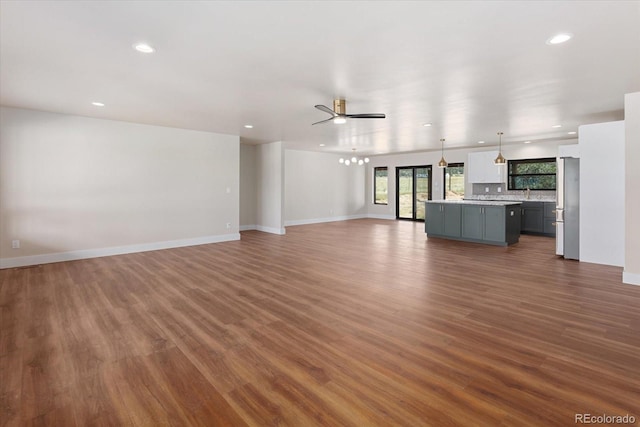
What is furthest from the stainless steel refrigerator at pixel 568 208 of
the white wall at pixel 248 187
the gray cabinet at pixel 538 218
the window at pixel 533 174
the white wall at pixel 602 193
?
the white wall at pixel 248 187

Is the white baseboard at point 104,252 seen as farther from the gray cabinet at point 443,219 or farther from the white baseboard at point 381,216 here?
the white baseboard at point 381,216

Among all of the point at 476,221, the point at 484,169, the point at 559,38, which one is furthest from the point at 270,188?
the point at 559,38

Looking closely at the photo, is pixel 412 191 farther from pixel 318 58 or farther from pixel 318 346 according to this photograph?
pixel 318 346

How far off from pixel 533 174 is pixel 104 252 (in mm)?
10843

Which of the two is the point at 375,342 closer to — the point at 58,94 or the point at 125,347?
the point at 125,347

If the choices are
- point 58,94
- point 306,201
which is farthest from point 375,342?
point 306,201

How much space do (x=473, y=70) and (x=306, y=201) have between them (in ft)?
26.7

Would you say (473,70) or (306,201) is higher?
(473,70)

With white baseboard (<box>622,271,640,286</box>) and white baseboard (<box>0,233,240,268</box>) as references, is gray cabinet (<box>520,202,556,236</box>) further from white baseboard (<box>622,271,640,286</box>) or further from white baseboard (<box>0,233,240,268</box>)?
white baseboard (<box>0,233,240,268</box>)

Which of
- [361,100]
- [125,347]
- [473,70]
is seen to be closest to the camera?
[125,347]

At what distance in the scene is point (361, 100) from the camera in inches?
185

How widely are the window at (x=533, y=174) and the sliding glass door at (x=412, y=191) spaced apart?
109 inches

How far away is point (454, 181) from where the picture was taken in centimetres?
1087

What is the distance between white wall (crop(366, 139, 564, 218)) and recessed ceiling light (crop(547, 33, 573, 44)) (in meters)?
7.13
